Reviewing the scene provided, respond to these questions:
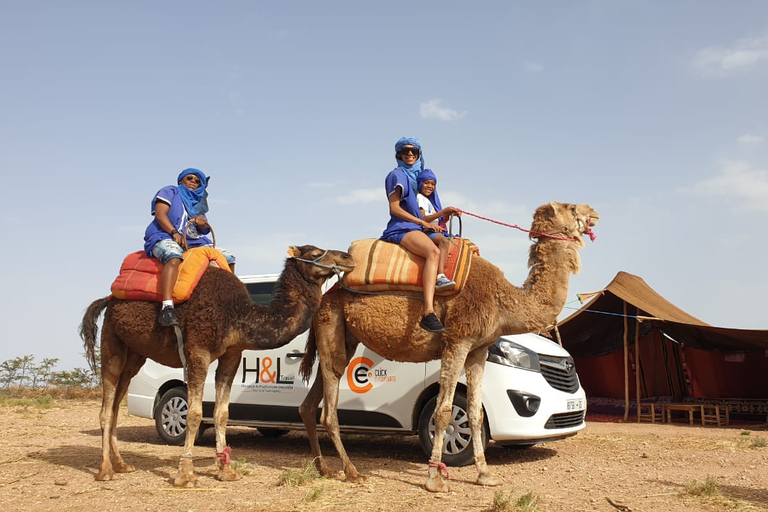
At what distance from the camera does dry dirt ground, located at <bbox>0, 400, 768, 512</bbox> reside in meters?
5.68

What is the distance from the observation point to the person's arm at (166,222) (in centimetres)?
715

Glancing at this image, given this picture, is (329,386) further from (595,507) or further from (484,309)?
(595,507)

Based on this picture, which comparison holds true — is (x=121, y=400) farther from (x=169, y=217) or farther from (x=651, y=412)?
(x=651, y=412)

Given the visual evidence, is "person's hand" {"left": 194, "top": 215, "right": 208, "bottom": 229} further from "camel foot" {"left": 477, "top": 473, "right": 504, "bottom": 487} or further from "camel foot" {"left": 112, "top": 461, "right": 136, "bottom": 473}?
"camel foot" {"left": 477, "top": 473, "right": 504, "bottom": 487}

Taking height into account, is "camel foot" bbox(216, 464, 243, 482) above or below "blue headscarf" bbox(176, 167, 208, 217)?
below

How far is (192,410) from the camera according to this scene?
6566 mm

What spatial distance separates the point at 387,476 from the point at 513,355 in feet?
6.96

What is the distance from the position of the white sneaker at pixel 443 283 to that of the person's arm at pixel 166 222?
2873 millimetres

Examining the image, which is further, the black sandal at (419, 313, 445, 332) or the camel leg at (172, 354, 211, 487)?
the black sandal at (419, 313, 445, 332)

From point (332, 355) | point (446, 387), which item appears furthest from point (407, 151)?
point (446, 387)

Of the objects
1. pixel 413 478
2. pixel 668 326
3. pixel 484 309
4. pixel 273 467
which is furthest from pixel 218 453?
pixel 668 326

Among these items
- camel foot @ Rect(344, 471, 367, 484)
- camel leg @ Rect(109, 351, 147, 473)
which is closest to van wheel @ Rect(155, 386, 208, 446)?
camel leg @ Rect(109, 351, 147, 473)

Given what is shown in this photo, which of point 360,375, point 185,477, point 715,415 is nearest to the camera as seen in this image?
point 185,477

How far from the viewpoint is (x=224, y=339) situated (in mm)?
6762
